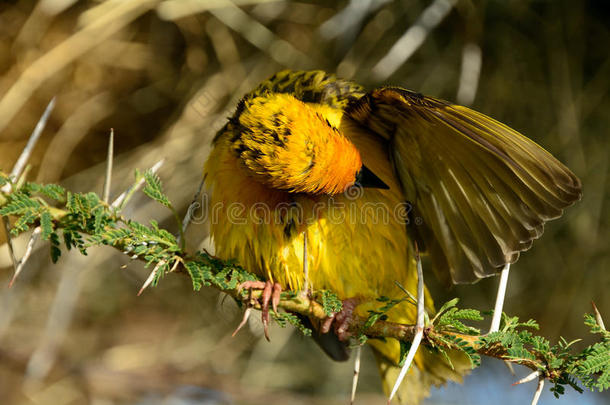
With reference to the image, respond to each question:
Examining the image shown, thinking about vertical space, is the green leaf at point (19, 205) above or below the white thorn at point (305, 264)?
above

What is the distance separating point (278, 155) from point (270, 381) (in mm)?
2194

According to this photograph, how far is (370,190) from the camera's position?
5.82 ft

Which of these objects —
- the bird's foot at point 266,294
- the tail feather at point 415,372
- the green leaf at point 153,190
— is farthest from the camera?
the tail feather at point 415,372

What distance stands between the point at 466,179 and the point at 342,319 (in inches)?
23.4

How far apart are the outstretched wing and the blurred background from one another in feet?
3.10

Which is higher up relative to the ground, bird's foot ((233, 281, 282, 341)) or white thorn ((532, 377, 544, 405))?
white thorn ((532, 377, 544, 405))

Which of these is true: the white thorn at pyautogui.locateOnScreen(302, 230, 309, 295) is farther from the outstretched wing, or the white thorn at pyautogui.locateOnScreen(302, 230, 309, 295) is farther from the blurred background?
the blurred background

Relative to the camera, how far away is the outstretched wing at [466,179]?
4.35 feet

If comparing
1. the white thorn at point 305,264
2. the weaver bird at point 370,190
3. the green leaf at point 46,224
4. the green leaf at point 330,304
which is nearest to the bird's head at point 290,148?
the weaver bird at point 370,190

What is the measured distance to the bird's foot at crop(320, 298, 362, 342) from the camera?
1726 mm

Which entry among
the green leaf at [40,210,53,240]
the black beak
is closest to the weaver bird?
the black beak

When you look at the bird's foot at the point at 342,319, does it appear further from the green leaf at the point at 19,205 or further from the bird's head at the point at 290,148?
the green leaf at the point at 19,205

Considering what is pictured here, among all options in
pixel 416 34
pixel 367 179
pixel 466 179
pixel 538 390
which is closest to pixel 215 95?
pixel 416 34

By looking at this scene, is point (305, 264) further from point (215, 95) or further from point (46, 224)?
point (215, 95)
